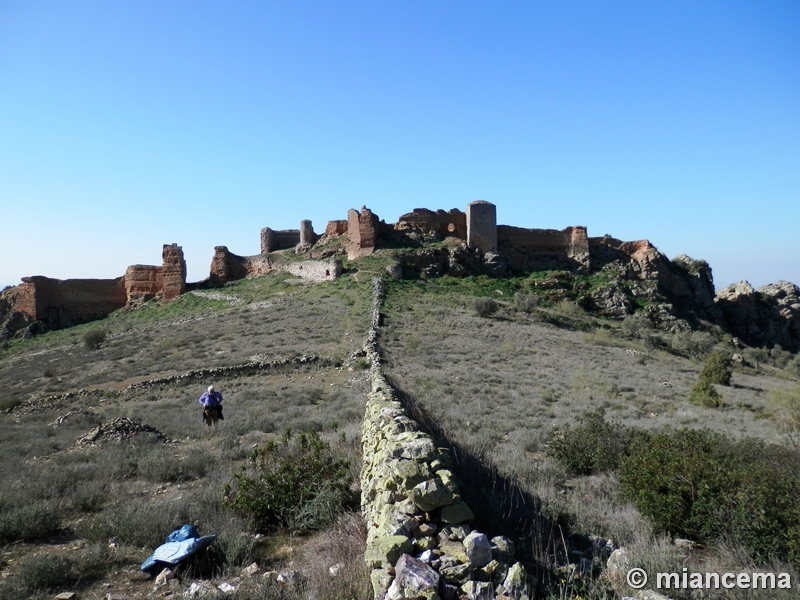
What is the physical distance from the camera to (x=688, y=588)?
11.2 feet

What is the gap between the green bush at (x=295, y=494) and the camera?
205 inches

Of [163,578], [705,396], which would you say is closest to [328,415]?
[163,578]

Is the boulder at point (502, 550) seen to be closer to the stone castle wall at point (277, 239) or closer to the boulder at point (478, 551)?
the boulder at point (478, 551)

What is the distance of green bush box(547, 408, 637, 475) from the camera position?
705 cm

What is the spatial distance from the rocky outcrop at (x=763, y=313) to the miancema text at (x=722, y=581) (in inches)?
1599

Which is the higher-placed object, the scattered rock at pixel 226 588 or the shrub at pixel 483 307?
the shrub at pixel 483 307

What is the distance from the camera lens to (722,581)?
3.51 m

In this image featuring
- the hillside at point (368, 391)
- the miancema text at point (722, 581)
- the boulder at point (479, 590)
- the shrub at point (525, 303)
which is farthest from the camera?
the shrub at point (525, 303)

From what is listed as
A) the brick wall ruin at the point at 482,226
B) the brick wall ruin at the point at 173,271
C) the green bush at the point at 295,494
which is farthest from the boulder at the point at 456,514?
the brick wall ruin at the point at 173,271

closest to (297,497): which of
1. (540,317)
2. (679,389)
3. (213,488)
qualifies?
(213,488)

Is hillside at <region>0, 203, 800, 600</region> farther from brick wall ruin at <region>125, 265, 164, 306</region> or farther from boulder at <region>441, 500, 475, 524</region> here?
brick wall ruin at <region>125, 265, 164, 306</region>

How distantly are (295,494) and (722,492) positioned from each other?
4.18 meters

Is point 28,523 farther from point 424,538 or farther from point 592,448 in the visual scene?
point 592,448

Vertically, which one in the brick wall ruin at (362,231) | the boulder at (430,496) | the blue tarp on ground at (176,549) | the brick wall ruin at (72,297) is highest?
the brick wall ruin at (362,231)
